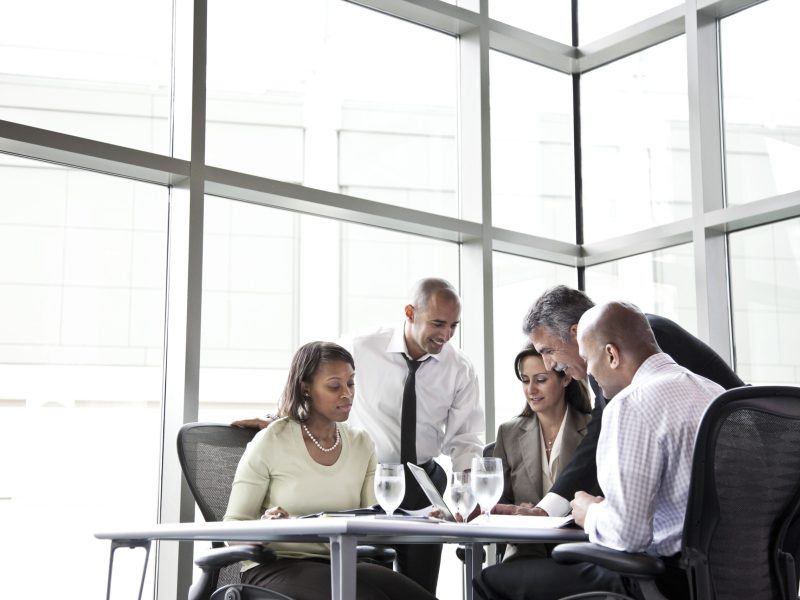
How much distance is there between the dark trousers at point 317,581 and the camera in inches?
103

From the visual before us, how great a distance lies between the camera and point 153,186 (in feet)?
13.7

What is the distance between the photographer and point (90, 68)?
4.11 meters

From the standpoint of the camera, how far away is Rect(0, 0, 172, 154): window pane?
3.89 meters

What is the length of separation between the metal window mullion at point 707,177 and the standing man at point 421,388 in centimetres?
146

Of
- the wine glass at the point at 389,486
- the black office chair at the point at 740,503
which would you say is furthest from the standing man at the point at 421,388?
the black office chair at the point at 740,503

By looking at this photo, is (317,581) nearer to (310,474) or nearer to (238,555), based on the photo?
(238,555)

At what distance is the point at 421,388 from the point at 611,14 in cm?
281

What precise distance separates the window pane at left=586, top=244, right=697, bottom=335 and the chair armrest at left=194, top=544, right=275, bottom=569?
299cm

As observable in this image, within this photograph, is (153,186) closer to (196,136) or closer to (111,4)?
(196,136)

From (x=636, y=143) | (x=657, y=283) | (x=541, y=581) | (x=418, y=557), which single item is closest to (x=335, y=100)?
(x=636, y=143)

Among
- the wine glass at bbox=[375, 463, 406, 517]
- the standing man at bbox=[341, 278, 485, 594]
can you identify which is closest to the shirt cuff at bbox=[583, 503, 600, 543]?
the wine glass at bbox=[375, 463, 406, 517]

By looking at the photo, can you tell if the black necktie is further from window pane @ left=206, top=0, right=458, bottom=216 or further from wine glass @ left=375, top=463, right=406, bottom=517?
wine glass @ left=375, top=463, right=406, bottom=517

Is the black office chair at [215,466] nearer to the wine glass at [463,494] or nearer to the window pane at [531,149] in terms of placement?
the wine glass at [463,494]

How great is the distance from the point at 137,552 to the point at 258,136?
6.13 ft
